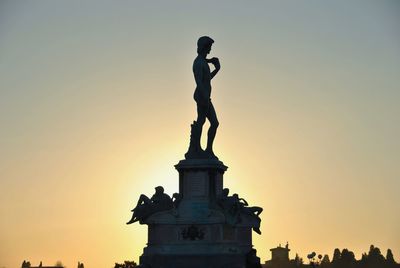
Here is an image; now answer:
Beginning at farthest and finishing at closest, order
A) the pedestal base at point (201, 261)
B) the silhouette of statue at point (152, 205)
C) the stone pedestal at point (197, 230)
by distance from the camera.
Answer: the silhouette of statue at point (152, 205) < the stone pedestal at point (197, 230) < the pedestal base at point (201, 261)

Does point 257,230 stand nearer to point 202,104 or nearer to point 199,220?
point 199,220

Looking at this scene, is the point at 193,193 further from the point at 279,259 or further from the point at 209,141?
the point at 279,259

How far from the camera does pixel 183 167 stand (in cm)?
4981

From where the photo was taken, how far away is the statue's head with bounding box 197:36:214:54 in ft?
168

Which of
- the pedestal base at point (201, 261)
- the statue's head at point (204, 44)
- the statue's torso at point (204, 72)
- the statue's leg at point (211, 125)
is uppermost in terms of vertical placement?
the statue's head at point (204, 44)

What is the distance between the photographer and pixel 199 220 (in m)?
48.9

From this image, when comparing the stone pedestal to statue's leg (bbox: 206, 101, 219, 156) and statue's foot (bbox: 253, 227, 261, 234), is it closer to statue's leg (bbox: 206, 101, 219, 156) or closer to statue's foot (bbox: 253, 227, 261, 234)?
statue's foot (bbox: 253, 227, 261, 234)

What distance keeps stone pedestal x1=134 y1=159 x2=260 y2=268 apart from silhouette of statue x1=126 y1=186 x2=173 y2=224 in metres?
0.24

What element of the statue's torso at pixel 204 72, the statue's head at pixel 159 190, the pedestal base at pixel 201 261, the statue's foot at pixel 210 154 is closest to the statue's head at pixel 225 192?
the statue's foot at pixel 210 154

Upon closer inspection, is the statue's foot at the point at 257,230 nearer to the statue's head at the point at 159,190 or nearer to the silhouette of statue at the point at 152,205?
the silhouette of statue at the point at 152,205

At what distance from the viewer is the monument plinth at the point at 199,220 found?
48.6 meters

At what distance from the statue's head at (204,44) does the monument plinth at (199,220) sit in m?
1.27

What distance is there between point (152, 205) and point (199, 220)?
84.2 inches

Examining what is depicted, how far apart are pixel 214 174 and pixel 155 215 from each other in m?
2.98
